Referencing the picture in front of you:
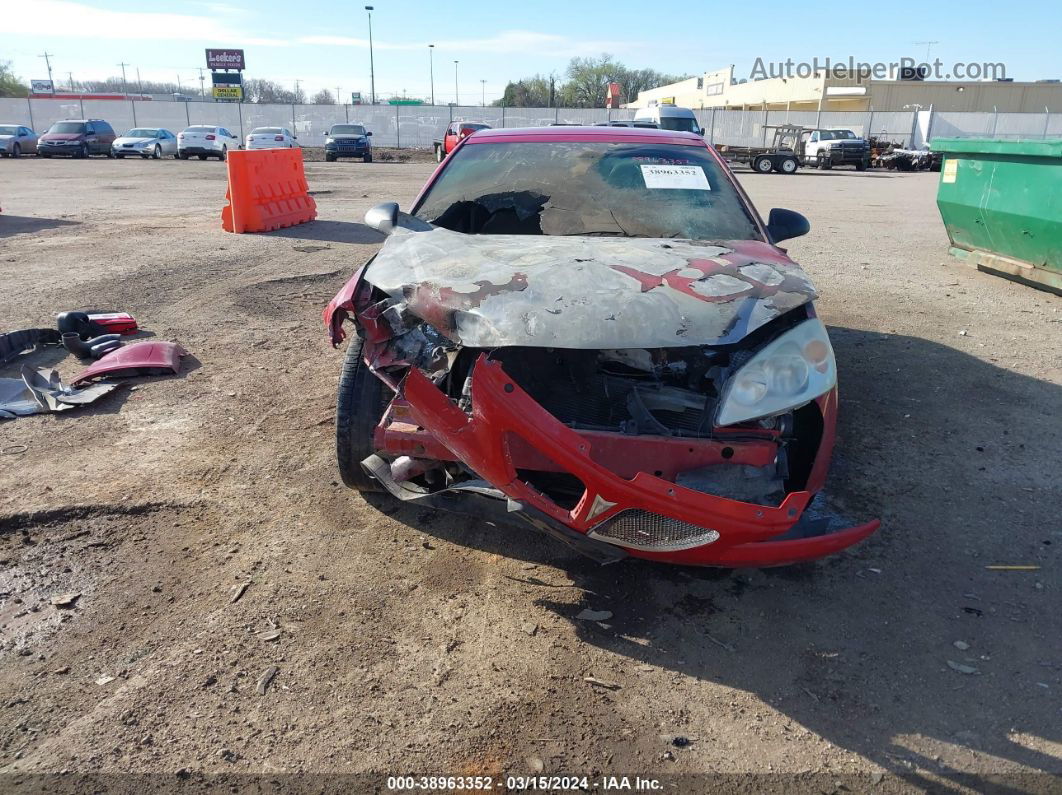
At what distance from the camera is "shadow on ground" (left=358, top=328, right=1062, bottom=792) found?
2.31 metres

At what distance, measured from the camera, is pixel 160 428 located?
433cm

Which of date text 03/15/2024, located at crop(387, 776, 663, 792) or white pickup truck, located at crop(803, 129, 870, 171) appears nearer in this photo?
date text 03/15/2024, located at crop(387, 776, 663, 792)

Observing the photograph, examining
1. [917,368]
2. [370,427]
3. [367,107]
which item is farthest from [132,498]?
[367,107]

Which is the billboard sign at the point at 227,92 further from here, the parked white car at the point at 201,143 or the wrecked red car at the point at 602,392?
the wrecked red car at the point at 602,392

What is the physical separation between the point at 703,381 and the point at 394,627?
1506 millimetres

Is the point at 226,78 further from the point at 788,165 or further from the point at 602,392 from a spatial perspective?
the point at 602,392

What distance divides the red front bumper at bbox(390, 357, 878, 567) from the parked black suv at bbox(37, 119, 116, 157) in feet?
113

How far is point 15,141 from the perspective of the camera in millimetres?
29672

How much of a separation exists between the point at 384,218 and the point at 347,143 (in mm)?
29209

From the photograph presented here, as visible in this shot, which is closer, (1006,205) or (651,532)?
(651,532)

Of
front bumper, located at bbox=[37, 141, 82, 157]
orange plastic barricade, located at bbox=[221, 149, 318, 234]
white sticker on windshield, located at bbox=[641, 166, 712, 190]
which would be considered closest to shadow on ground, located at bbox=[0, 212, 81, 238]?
orange plastic barricade, located at bbox=[221, 149, 318, 234]

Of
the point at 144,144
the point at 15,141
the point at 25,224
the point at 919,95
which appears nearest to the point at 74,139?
the point at 15,141

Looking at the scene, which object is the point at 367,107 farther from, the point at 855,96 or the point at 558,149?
the point at 558,149

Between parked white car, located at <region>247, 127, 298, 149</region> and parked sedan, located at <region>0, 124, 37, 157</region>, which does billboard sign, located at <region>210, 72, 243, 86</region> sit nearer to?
parked sedan, located at <region>0, 124, 37, 157</region>
